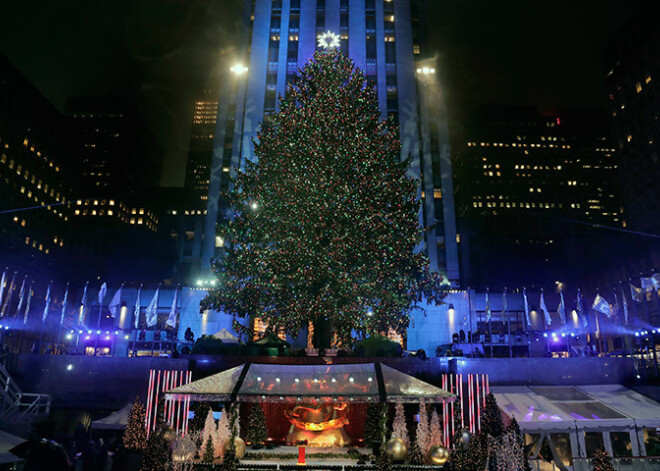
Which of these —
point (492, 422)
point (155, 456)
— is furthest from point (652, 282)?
point (155, 456)

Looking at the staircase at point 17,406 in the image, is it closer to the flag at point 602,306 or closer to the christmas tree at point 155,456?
the christmas tree at point 155,456

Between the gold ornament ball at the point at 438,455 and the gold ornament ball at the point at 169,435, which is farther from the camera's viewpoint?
the gold ornament ball at the point at 169,435

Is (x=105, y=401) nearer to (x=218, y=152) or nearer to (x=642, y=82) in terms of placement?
(x=218, y=152)

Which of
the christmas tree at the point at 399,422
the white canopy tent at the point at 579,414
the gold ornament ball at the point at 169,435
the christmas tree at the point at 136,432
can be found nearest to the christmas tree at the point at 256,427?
the gold ornament ball at the point at 169,435

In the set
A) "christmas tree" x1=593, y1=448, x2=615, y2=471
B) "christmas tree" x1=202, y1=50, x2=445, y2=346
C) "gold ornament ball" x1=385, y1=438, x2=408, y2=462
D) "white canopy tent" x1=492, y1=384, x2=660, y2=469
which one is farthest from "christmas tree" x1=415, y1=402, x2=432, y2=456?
"christmas tree" x1=202, y1=50, x2=445, y2=346

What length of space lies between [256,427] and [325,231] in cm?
1130

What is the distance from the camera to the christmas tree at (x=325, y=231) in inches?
961

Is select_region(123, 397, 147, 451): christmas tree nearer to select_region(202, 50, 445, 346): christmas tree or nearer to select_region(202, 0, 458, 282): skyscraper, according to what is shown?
select_region(202, 50, 445, 346): christmas tree

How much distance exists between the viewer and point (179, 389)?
1459cm

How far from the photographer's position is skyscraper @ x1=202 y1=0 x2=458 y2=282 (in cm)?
4497

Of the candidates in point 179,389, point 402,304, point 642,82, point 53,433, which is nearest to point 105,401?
point 53,433

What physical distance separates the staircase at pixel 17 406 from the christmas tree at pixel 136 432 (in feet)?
21.7

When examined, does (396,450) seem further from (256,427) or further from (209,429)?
(209,429)

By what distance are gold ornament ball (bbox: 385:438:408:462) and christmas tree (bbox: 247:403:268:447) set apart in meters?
5.89
